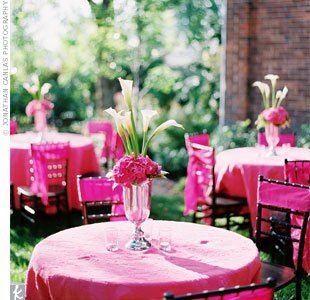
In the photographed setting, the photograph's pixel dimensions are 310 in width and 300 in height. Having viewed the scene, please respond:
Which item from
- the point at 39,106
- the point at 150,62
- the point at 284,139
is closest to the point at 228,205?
the point at 284,139

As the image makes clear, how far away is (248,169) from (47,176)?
197cm

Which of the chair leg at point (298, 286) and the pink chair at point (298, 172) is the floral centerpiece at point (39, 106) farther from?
the chair leg at point (298, 286)

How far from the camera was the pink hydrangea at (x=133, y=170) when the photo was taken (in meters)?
3.38

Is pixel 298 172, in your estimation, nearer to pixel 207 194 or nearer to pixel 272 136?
pixel 272 136

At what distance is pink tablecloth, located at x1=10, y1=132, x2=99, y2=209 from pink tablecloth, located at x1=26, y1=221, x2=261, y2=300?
337cm

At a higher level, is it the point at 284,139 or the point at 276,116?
the point at 276,116

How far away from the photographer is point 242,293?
8.84ft

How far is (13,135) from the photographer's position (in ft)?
25.4

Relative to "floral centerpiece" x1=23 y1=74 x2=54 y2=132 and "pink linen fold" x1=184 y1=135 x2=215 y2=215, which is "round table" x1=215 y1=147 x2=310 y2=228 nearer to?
"pink linen fold" x1=184 y1=135 x2=215 y2=215

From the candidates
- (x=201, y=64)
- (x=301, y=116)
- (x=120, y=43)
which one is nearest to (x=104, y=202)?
(x=301, y=116)

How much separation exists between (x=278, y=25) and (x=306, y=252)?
465cm

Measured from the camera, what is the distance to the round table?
5824 mm

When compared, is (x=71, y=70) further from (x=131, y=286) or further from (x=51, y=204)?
(x=131, y=286)

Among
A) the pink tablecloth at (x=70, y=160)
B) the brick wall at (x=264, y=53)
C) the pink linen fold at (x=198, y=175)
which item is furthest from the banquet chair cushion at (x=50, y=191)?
the brick wall at (x=264, y=53)
